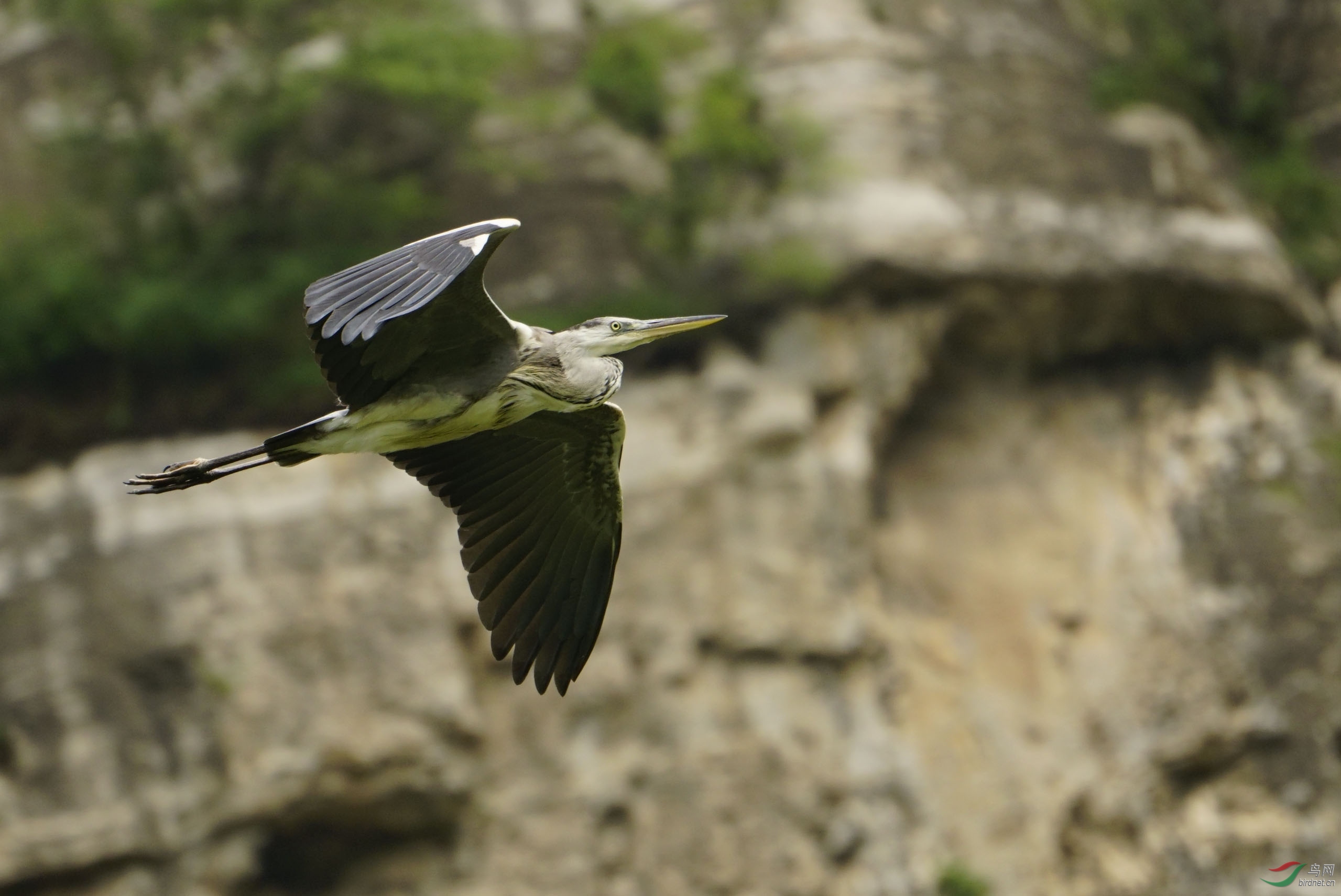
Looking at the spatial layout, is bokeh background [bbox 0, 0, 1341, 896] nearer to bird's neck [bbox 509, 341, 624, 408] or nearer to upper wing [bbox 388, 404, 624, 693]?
upper wing [bbox 388, 404, 624, 693]

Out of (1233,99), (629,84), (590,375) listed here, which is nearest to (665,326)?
(590,375)

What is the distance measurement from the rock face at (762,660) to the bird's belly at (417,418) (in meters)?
5.17

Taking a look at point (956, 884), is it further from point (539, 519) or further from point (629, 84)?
point (629, 84)

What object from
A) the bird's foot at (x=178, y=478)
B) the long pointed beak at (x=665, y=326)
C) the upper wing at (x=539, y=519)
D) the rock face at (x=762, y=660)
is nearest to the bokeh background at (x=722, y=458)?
the rock face at (x=762, y=660)

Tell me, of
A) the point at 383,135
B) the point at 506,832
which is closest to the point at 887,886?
the point at 506,832

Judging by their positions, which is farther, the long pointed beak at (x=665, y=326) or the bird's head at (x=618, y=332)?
the long pointed beak at (x=665, y=326)

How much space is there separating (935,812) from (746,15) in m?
6.32

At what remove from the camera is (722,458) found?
1195 cm

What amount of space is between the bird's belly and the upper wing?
41 centimetres

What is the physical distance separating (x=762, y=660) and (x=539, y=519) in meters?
5.12

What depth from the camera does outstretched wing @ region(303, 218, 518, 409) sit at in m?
5.15

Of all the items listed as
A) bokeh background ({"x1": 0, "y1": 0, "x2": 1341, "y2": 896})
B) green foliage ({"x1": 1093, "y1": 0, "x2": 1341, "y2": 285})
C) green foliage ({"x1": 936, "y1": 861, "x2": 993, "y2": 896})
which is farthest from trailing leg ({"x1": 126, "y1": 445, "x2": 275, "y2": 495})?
green foliage ({"x1": 1093, "y1": 0, "x2": 1341, "y2": 285})

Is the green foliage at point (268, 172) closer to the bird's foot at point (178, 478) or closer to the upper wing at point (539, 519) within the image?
the upper wing at point (539, 519)

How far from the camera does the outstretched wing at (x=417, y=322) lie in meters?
5.15
